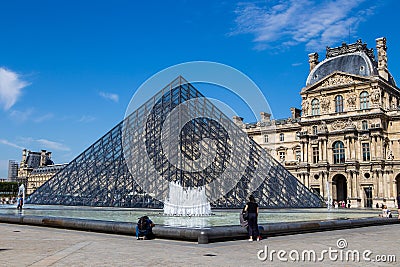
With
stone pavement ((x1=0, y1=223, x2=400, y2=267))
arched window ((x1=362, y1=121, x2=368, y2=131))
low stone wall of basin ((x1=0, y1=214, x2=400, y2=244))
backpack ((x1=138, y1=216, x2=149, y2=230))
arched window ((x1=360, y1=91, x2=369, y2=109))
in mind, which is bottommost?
stone pavement ((x1=0, y1=223, x2=400, y2=267))

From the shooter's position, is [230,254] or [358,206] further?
[358,206]

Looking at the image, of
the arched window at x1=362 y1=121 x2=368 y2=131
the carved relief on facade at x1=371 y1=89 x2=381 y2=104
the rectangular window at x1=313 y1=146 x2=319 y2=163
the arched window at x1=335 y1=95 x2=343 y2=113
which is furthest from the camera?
the rectangular window at x1=313 y1=146 x2=319 y2=163

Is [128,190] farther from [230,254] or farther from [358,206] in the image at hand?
[358,206]

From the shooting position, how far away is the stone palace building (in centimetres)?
4597

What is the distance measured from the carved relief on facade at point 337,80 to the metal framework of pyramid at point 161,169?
81.2 ft

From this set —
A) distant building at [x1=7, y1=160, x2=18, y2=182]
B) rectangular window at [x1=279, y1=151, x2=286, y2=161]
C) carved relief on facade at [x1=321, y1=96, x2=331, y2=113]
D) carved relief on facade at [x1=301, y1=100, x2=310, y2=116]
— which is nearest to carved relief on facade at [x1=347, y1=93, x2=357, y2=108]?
carved relief on facade at [x1=321, y1=96, x2=331, y2=113]

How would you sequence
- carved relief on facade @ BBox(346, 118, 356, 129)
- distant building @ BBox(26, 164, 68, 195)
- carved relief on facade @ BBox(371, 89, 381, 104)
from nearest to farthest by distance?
carved relief on facade @ BBox(371, 89, 381, 104) → carved relief on facade @ BBox(346, 118, 356, 129) → distant building @ BBox(26, 164, 68, 195)

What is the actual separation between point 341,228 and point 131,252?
25.9 ft

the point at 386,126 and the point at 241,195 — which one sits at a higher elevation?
the point at 386,126

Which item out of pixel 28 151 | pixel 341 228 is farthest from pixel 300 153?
pixel 28 151

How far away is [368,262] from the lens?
24.1 ft

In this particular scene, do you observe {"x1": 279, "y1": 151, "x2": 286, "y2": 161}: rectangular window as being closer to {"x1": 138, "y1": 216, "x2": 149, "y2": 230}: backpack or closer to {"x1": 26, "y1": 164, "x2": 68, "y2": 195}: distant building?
{"x1": 138, "y1": 216, "x2": 149, "y2": 230}: backpack

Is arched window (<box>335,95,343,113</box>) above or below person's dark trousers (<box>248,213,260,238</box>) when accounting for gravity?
above

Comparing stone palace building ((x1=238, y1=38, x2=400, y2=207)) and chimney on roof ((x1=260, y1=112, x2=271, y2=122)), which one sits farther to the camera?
chimney on roof ((x1=260, y1=112, x2=271, y2=122))
